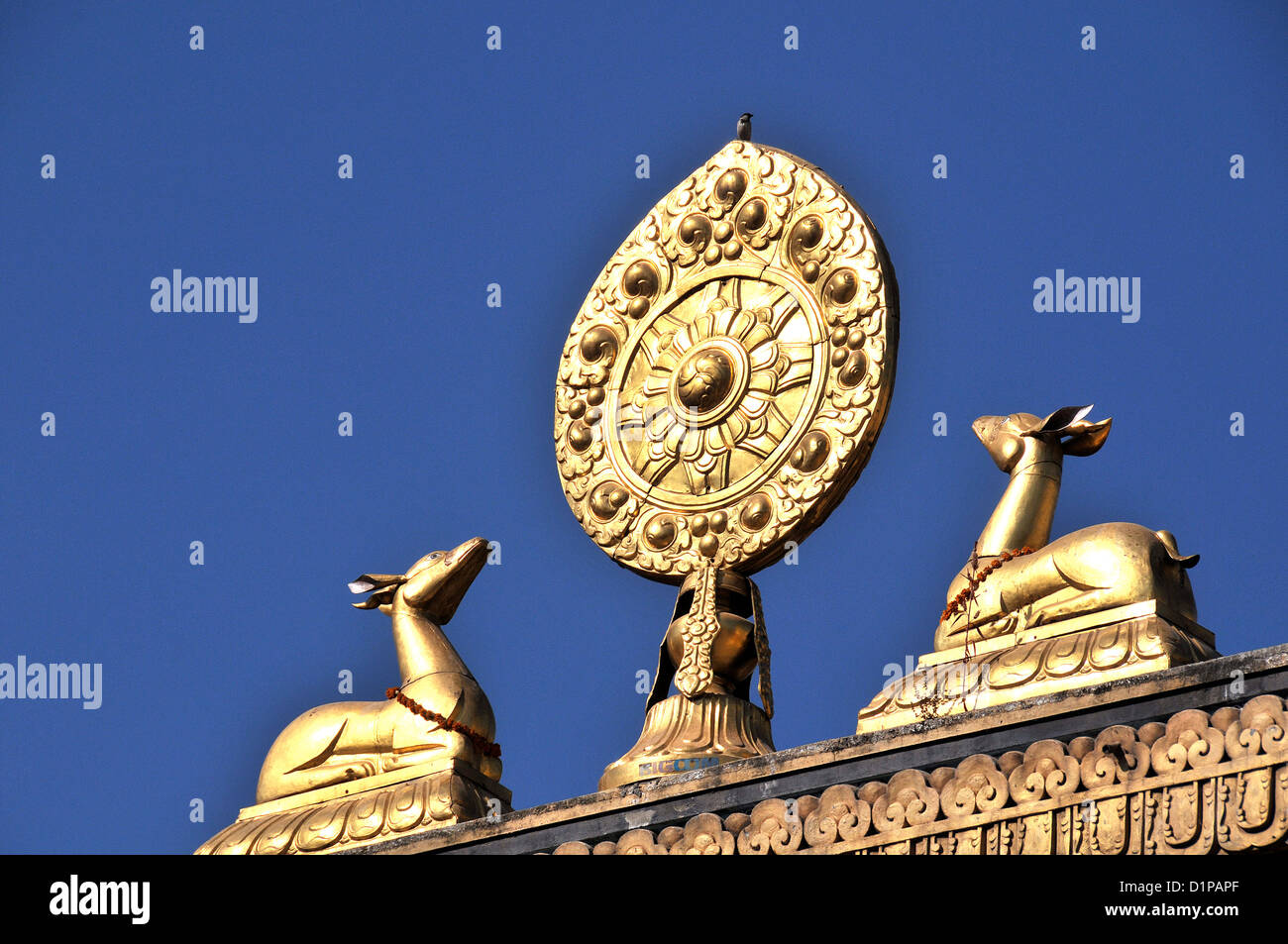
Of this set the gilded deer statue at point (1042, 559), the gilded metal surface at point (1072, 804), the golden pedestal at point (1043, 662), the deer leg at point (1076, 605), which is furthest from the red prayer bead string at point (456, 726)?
the deer leg at point (1076, 605)

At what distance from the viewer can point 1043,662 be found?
11336 mm

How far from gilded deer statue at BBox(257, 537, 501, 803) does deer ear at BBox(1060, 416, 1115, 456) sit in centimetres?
296

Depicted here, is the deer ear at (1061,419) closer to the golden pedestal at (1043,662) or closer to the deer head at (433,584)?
the golden pedestal at (1043,662)

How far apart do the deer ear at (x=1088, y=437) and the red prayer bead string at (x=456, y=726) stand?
2.98 m

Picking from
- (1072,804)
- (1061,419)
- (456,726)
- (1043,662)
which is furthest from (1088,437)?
(456,726)

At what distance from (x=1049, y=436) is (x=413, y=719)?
10.6 feet

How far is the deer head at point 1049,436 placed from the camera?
486 inches

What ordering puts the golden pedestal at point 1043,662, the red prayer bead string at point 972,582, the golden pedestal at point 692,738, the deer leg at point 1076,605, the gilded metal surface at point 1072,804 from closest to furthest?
1. the gilded metal surface at point 1072,804
2. the golden pedestal at point 1043,662
3. the deer leg at point 1076,605
4. the red prayer bead string at point 972,582
5. the golden pedestal at point 692,738

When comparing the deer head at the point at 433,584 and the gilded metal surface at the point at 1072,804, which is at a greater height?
the deer head at the point at 433,584

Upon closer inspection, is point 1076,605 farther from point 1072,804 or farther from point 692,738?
point 692,738

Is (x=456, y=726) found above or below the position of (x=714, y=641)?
below

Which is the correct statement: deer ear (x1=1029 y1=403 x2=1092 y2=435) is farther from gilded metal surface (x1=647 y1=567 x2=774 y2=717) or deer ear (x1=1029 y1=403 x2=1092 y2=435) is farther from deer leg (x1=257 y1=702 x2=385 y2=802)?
deer leg (x1=257 y1=702 x2=385 y2=802)
